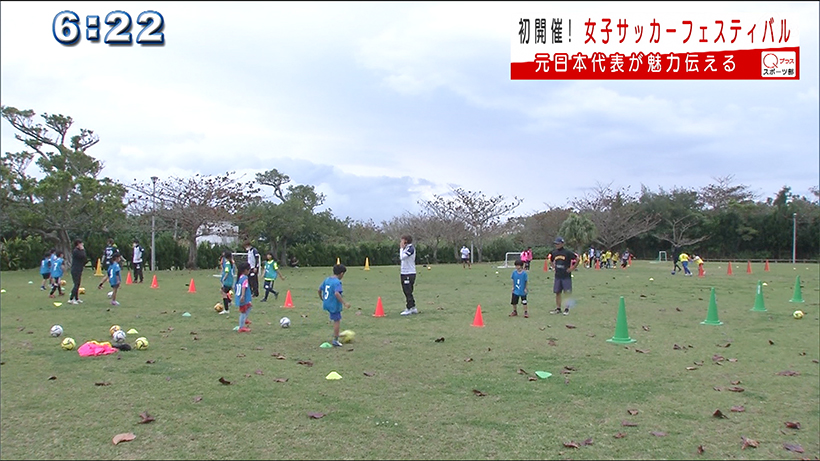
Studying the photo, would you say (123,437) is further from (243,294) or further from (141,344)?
(243,294)

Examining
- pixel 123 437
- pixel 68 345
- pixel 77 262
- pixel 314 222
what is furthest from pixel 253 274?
pixel 314 222

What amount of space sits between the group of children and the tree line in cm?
1785

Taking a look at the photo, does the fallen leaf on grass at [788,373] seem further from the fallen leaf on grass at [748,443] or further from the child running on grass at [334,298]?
the child running on grass at [334,298]

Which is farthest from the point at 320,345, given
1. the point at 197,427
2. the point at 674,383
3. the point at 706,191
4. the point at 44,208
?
the point at 706,191

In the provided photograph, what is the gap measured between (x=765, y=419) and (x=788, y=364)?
116 inches

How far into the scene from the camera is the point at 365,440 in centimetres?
499

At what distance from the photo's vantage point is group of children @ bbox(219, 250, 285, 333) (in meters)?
10.9

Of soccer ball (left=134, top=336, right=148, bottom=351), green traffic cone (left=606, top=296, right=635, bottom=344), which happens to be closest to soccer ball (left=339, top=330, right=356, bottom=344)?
soccer ball (left=134, top=336, right=148, bottom=351)

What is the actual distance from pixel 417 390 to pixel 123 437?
2.86 meters

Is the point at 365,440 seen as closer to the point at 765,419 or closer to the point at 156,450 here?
the point at 156,450

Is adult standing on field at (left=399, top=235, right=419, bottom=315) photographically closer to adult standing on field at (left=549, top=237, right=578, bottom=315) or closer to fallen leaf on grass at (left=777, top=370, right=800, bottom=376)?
adult standing on field at (left=549, top=237, right=578, bottom=315)

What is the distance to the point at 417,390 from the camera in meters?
6.60

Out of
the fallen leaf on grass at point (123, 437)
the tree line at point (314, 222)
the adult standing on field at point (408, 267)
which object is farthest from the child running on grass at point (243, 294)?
the tree line at point (314, 222)

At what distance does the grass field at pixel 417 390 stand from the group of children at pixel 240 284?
0.47 meters
